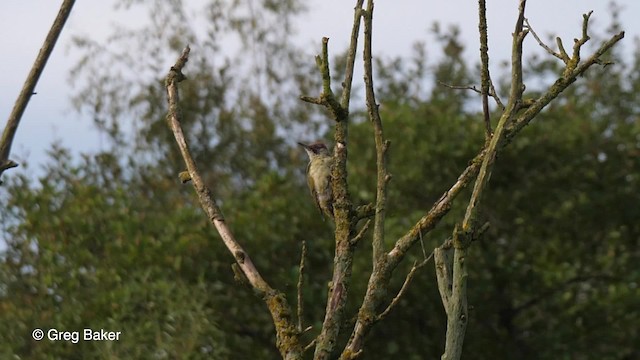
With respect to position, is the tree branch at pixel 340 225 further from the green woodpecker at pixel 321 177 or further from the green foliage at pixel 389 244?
the green foliage at pixel 389 244

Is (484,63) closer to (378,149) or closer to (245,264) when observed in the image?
(378,149)

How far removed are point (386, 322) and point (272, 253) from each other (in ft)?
4.44

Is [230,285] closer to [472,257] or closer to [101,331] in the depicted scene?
[101,331]

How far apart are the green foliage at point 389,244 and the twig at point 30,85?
22.0 feet

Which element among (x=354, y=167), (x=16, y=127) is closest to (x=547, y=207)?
(x=354, y=167)

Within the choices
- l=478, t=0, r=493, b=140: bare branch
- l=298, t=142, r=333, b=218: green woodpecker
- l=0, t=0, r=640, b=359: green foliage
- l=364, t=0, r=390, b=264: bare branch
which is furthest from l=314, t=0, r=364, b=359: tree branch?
l=0, t=0, r=640, b=359: green foliage

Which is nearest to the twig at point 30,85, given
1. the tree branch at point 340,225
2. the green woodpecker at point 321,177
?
the tree branch at point 340,225

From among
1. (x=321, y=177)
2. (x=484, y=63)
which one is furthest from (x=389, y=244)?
(x=484, y=63)

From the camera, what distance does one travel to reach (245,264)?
303 cm

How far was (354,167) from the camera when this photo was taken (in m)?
12.3

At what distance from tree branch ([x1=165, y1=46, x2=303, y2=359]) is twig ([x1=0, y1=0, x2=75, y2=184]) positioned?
0.44 m

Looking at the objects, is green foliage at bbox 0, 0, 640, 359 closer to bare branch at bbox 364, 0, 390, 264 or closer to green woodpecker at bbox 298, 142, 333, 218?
green woodpecker at bbox 298, 142, 333, 218

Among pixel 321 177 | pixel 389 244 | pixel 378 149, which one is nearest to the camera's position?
pixel 378 149

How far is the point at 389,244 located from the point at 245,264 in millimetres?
7490
